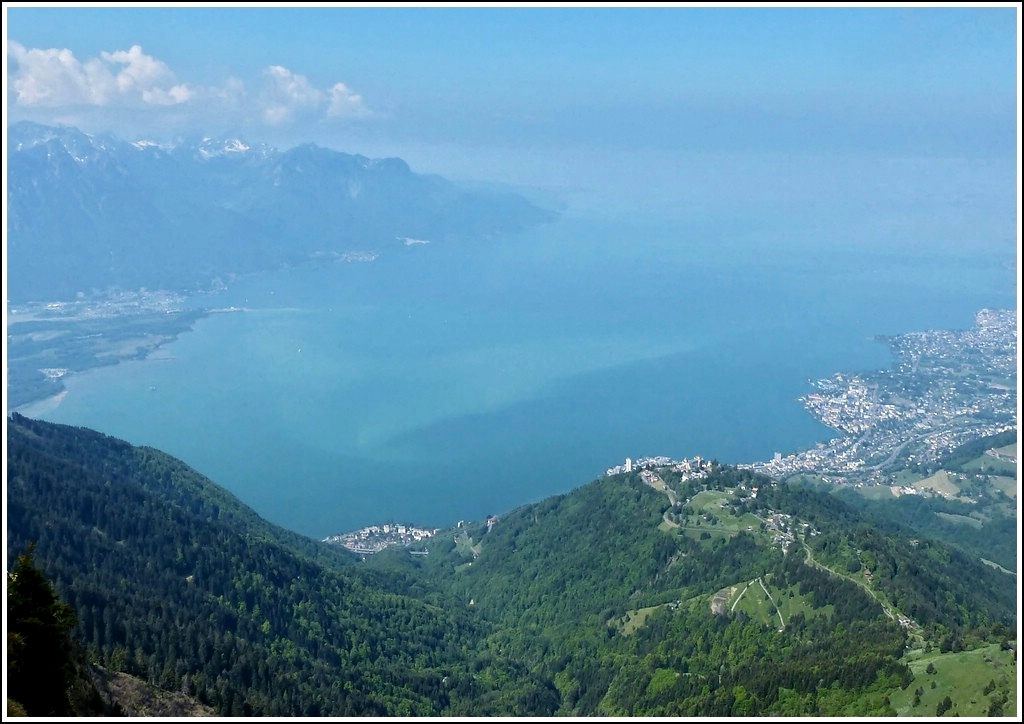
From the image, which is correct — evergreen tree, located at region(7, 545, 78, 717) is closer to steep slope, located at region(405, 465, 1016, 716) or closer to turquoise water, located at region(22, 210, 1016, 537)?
steep slope, located at region(405, 465, 1016, 716)

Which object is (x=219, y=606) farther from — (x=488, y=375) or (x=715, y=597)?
(x=488, y=375)

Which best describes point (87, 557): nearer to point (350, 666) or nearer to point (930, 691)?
point (350, 666)

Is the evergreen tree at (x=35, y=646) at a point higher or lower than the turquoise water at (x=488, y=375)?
lower

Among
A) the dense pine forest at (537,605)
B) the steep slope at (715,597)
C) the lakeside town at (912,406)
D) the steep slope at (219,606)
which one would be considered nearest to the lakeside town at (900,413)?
the lakeside town at (912,406)

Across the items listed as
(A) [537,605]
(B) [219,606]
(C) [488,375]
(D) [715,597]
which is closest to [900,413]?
(C) [488,375]

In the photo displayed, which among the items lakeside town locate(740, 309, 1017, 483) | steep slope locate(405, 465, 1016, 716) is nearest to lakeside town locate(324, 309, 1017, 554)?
lakeside town locate(740, 309, 1017, 483)

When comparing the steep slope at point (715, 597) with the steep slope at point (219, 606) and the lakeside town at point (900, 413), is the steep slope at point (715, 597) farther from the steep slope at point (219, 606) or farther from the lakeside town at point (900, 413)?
the lakeside town at point (900, 413)

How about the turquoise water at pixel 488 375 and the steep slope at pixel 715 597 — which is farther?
the turquoise water at pixel 488 375
